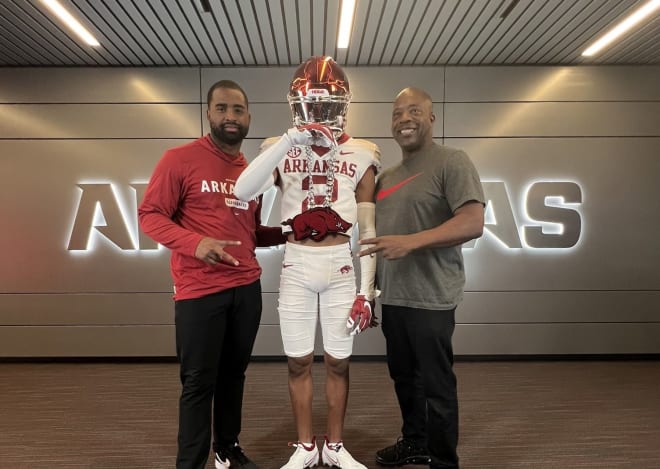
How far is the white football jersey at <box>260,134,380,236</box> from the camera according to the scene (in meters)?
1.89

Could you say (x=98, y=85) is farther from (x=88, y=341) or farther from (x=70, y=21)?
(x=88, y=341)

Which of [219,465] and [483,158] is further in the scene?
[483,158]

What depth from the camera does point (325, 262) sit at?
1880 millimetres

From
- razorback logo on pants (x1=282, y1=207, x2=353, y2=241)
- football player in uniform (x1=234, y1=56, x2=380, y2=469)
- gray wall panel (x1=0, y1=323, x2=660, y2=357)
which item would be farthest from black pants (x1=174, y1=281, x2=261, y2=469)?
gray wall panel (x1=0, y1=323, x2=660, y2=357)

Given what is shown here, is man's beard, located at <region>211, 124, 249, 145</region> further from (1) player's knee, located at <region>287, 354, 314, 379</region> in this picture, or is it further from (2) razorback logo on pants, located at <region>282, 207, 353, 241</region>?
(1) player's knee, located at <region>287, 354, 314, 379</region>

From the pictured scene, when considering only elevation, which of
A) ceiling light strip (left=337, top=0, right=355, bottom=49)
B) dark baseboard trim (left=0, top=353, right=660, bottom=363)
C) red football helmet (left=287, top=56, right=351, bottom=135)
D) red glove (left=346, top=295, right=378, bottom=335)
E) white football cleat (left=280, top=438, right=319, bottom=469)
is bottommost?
dark baseboard trim (left=0, top=353, right=660, bottom=363)

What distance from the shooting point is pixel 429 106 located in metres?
2.02

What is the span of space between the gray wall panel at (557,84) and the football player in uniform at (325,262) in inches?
110

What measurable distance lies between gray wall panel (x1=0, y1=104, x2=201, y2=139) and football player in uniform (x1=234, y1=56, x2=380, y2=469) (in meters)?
2.76

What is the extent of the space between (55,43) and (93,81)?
1.84ft

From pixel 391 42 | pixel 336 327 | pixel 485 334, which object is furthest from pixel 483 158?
pixel 336 327

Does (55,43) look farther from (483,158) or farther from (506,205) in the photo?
(506,205)

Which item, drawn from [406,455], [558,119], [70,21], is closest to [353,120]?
[558,119]

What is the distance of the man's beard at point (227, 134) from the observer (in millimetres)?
1914
